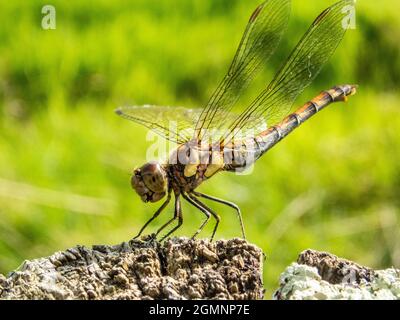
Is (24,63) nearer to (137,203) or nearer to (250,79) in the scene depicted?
(137,203)

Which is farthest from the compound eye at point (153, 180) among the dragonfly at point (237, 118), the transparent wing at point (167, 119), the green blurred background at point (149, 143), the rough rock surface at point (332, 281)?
the green blurred background at point (149, 143)

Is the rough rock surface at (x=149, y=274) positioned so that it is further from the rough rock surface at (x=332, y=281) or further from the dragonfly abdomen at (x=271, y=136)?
the dragonfly abdomen at (x=271, y=136)

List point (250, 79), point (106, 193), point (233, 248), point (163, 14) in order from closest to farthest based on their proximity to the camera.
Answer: point (233, 248) → point (250, 79) → point (106, 193) → point (163, 14)

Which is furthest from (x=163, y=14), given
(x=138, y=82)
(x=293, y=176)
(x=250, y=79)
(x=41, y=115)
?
(x=250, y=79)

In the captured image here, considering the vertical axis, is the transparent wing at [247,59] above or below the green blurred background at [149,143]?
below

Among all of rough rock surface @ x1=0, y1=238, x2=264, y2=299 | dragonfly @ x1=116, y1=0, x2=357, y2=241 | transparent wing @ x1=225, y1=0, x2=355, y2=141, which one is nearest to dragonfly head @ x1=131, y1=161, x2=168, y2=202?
dragonfly @ x1=116, y1=0, x2=357, y2=241

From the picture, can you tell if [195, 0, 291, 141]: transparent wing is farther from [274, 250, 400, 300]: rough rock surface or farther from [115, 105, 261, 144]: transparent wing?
[274, 250, 400, 300]: rough rock surface
